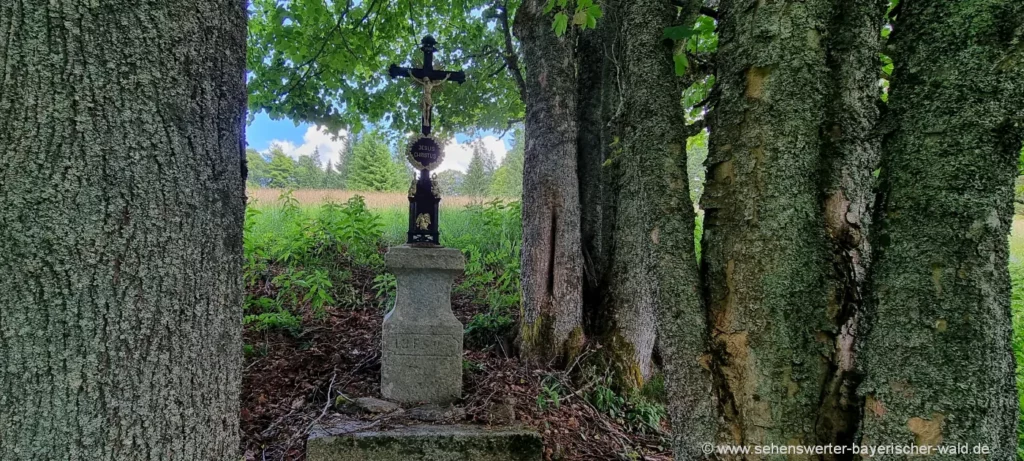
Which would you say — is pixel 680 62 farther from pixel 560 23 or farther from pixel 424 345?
pixel 424 345

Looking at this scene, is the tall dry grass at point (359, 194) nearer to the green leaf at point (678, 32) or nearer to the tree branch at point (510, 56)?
the tree branch at point (510, 56)

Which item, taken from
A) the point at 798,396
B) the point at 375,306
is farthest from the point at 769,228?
the point at 375,306

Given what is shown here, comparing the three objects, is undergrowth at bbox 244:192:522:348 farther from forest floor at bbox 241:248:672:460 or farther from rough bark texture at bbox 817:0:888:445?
rough bark texture at bbox 817:0:888:445

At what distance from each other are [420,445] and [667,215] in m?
2.28

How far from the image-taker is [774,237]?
118cm

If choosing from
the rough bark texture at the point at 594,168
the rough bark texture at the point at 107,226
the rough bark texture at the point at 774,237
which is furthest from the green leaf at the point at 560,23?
the rough bark texture at the point at 594,168

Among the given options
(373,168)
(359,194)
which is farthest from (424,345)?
(373,168)

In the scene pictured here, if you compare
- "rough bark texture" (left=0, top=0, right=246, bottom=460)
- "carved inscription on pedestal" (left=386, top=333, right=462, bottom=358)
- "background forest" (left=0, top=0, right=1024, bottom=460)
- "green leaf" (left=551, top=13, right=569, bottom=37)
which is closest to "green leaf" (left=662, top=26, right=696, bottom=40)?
"background forest" (left=0, top=0, right=1024, bottom=460)

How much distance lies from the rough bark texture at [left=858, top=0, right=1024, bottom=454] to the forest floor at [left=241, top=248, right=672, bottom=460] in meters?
2.35

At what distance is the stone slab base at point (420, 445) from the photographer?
2.79m

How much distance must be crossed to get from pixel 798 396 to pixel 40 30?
6.84 ft

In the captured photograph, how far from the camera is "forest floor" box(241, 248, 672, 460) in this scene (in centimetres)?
303

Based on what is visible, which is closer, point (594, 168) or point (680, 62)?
point (680, 62)

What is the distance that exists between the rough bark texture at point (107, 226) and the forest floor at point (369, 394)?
1859 millimetres
